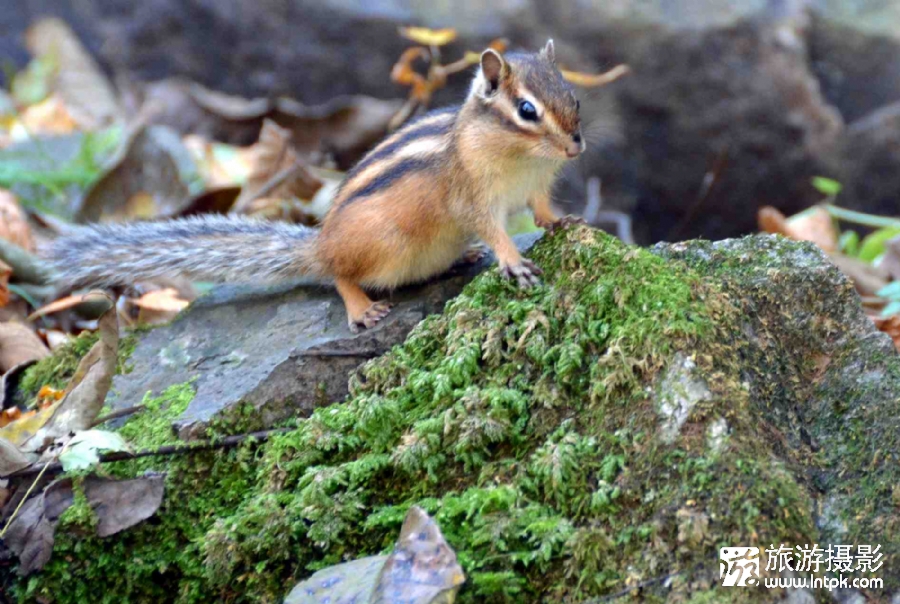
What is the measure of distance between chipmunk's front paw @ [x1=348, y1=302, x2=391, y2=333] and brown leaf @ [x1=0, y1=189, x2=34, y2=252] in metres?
2.31

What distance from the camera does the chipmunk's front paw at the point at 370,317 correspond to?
11.9 feet

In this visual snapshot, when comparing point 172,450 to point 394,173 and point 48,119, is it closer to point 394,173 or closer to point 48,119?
point 394,173

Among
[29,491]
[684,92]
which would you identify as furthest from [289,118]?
[29,491]

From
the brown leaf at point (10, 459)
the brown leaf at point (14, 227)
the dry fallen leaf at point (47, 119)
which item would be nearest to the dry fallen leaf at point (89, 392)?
the brown leaf at point (10, 459)

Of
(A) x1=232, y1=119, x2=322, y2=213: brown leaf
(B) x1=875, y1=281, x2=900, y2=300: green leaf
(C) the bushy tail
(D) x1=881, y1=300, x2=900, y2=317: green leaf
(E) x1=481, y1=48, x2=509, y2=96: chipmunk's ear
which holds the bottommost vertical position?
(D) x1=881, y1=300, x2=900, y2=317: green leaf

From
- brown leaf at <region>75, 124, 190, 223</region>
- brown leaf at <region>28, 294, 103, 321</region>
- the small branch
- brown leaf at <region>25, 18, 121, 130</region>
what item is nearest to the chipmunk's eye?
the small branch

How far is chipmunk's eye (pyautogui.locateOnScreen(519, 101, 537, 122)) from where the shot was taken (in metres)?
3.73

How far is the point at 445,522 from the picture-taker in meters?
2.56

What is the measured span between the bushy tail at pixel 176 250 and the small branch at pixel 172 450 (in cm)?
121

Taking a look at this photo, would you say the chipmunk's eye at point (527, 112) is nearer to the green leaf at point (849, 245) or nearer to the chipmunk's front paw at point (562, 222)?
the chipmunk's front paw at point (562, 222)

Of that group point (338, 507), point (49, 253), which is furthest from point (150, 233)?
point (338, 507)

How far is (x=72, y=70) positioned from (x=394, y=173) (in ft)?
20.3

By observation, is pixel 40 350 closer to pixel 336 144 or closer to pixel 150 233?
pixel 150 233

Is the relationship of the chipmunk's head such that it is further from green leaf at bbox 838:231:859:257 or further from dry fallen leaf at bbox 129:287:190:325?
green leaf at bbox 838:231:859:257
